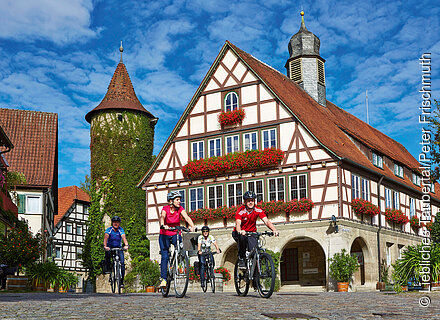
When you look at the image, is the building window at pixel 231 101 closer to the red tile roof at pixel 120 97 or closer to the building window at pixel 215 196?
the building window at pixel 215 196

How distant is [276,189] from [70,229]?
24.7 metres

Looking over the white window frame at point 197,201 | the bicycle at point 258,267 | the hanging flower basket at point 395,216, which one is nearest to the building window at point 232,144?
the white window frame at point 197,201

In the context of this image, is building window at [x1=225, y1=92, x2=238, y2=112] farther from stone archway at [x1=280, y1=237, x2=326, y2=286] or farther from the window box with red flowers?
stone archway at [x1=280, y1=237, x2=326, y2=286]

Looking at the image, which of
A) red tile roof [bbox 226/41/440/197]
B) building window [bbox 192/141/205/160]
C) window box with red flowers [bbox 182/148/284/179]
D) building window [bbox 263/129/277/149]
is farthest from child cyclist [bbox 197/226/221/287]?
building window [bbox 192/141/205/160]

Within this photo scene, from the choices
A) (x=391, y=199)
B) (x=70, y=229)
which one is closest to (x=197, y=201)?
(x=391, y=199)

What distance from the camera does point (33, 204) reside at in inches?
1341

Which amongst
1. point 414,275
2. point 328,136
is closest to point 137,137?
point 328,136

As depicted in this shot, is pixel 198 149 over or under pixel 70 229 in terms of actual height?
over

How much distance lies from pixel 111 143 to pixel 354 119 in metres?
14.9

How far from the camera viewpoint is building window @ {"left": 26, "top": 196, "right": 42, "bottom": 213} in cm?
3397

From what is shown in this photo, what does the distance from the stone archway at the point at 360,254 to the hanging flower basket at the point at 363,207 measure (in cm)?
129

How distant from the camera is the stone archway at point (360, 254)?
28000 millimetres

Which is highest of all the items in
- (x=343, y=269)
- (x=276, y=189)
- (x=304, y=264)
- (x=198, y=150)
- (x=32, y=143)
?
(x=32, y=143)

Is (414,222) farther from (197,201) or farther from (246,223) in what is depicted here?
(246,223)
